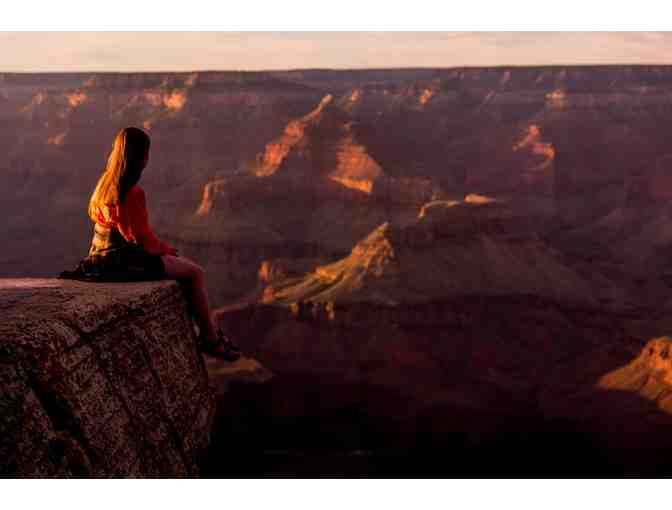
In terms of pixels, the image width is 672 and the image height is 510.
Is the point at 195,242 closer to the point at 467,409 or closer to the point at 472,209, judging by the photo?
the point at 472,209

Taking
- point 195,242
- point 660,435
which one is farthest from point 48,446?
point 195,242

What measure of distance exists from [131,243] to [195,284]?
1.78 feet

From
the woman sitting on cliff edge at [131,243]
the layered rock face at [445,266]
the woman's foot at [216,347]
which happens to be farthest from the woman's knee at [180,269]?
the layered rock face at [445,266]

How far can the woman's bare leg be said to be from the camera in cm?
680

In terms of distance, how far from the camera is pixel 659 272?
47.2 m

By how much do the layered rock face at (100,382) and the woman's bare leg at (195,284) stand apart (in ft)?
0.31

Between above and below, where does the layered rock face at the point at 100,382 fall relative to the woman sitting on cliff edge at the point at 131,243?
below

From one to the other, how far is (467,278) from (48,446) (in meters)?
32.9

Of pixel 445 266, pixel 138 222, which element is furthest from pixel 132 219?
pixel 445 266

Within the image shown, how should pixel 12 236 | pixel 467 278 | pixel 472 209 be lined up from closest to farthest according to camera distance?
pixel 467 278 → pixel 472 209 → pixel 12 236

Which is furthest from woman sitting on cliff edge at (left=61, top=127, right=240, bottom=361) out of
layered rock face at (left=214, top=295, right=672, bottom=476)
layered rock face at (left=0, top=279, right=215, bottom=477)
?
layered rock face at (left=214, top=295, right=672, bottom=476)

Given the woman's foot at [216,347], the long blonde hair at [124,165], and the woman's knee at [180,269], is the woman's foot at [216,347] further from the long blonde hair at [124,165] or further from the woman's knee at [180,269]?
the long blonde hair at [124,165]

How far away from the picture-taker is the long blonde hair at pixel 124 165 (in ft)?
21.5

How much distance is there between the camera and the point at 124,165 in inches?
258
